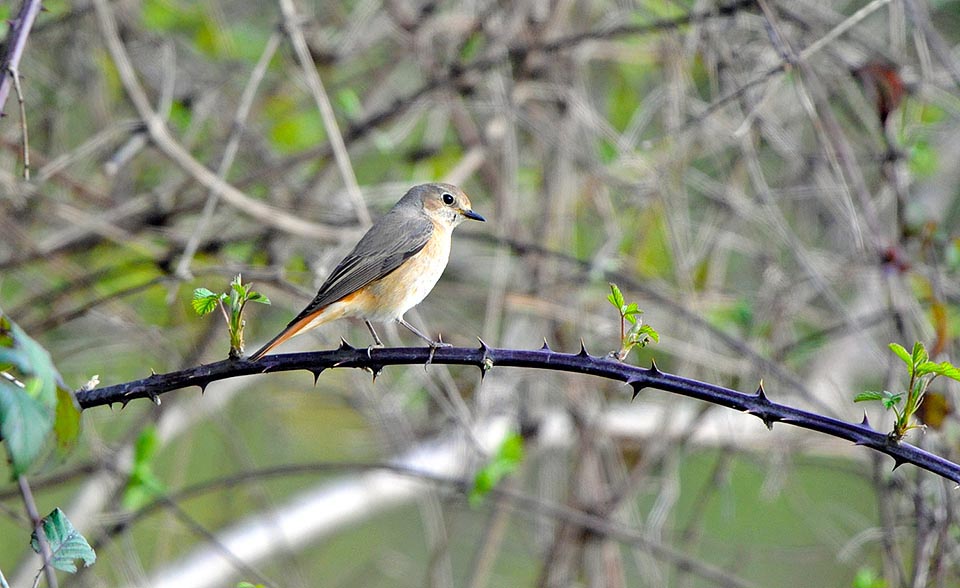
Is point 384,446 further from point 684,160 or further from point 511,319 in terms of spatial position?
point 684,160

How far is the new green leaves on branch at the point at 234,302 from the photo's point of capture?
77.9 inches

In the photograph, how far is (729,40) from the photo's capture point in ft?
15.5

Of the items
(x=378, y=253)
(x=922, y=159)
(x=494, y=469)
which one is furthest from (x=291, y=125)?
(x=922, y=159)

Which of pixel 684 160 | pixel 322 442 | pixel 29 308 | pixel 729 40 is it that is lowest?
pixel 29 308

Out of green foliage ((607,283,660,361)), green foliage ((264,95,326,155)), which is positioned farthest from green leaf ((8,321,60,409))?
green foliage ((264,95,326,155))

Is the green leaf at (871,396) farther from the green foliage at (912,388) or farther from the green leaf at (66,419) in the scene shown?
the green leaf at (66,419)

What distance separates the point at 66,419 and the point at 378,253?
222 cm

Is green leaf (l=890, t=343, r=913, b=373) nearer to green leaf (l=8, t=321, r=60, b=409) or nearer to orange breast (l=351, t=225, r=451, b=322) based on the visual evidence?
green leaf (l=8, t=321, r=60, b=409)

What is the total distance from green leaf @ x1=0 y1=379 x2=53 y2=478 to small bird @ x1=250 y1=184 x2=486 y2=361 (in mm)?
1851

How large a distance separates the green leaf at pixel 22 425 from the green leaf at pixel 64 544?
1.60 ft

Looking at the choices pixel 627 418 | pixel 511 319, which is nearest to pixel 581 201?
pixel 511 319

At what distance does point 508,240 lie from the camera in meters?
4.37

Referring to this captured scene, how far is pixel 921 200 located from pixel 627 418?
229 cm

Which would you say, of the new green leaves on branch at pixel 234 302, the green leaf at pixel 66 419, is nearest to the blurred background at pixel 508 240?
the new green leaves on branch at pixel 234 302
